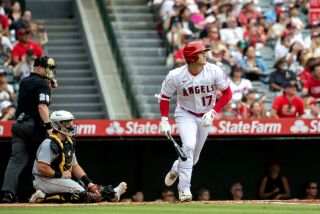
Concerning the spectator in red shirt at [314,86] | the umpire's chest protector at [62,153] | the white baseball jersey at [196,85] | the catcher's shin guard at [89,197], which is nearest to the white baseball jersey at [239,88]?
the spectator in red shirt at [314,86]

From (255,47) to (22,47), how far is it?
4.53m

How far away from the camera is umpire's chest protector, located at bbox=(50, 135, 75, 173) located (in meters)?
13.1

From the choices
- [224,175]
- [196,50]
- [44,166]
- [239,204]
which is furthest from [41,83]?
[224,175]

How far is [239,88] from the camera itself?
1889 centimetres

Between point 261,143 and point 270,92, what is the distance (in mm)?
1153

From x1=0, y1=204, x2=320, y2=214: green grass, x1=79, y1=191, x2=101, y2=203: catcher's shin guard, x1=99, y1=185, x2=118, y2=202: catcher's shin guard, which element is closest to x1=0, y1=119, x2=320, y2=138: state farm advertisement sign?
x1=99, y1=185, x2=118, y2=202: catcher's shin guard

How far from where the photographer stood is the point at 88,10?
21.8 meters

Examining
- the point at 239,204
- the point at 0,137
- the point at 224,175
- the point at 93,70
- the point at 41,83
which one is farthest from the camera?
the point at 93,70

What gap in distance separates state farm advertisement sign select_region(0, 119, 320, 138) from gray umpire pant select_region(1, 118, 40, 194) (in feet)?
9.71

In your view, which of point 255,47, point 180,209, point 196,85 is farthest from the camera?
point 255,47

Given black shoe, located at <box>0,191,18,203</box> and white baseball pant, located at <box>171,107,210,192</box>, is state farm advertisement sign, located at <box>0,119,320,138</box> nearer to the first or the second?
black shoe, located at <box>0,191,18,203</box>

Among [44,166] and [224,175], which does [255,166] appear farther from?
[44,166]

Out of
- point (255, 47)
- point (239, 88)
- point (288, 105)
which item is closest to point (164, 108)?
point (288, 105)

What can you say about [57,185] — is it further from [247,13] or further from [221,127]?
[247,13]
